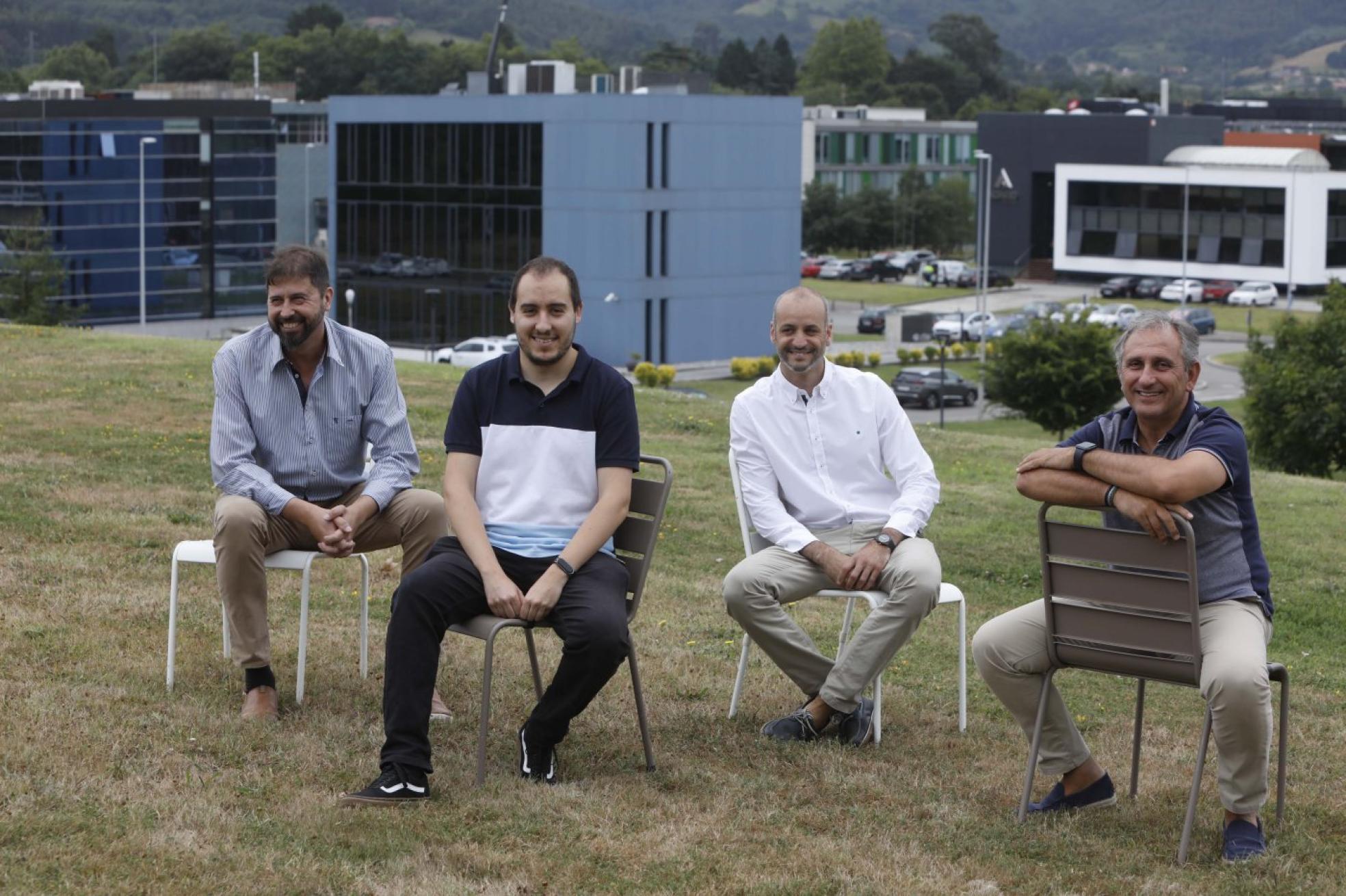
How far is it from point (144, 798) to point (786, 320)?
8.67 feet

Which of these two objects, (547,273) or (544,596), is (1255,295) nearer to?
(547,273)

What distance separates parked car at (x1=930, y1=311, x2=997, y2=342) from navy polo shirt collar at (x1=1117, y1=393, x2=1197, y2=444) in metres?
55.6

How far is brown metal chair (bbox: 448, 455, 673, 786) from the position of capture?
4914 millimetres

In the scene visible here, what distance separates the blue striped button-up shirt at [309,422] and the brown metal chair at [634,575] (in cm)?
84

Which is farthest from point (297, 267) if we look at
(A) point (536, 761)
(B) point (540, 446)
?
(A) point (536, 761)

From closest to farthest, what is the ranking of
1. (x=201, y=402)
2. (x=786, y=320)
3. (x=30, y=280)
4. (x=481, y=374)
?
(x=481, y=374) → (x=786, y=320) → (x=201, y=402) → (x=30, y=280)

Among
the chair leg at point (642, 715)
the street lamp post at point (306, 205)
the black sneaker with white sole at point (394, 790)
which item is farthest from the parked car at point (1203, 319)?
the black sneaker with white sole at point (394, 790)

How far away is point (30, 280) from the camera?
1973 inches

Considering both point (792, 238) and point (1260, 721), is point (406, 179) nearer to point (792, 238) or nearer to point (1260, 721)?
point (792, 238)

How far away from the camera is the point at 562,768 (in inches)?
203

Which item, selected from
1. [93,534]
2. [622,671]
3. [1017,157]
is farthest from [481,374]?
[1017,157]

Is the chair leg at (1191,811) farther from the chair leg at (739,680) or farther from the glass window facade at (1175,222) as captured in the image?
the glass window facade at (1175,222)

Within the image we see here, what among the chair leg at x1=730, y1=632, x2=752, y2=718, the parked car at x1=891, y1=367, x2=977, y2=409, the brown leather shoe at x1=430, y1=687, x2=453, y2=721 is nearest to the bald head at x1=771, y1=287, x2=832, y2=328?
the chair leg at x1=730, y1=632, x2=752, y2=718

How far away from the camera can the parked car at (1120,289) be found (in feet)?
253
